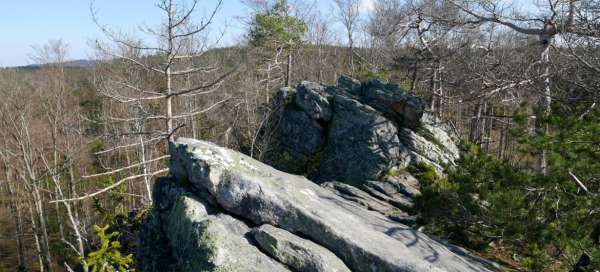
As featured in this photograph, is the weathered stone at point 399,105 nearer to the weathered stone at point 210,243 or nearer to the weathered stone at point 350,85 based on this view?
the weathered stone at point 350,85

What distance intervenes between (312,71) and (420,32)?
15.8m

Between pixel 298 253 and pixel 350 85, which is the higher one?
pixel 350 85

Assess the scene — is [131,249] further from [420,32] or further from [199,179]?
[420,32]

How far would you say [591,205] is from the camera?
5.13 metres

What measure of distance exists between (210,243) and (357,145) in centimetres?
755

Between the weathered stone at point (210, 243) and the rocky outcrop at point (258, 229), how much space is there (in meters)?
0.01

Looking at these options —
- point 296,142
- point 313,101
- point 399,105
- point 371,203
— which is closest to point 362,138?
point 399,105

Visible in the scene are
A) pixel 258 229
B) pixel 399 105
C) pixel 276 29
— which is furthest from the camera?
pixel 276 29

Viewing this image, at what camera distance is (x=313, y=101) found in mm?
12555

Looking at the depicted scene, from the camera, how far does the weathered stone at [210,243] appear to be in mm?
4031

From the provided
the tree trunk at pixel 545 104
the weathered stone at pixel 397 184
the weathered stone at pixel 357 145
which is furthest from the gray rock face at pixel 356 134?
the tree trunk at pixel 545 104

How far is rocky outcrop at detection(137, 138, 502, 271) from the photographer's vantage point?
428cm

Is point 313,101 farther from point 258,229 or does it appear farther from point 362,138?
point 258,229

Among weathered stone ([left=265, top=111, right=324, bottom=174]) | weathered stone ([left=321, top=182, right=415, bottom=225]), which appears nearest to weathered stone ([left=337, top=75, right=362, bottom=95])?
weathered stone ([left=265, top=111, right=324, bottom=174])
